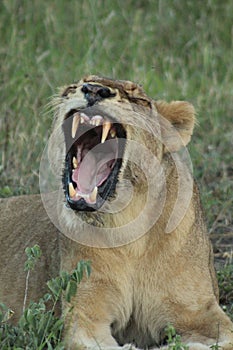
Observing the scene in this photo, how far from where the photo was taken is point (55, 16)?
770cm

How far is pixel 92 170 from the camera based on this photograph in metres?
3.96

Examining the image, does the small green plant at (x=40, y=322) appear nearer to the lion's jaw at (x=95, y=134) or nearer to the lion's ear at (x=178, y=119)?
the lion's jaw at (x=95, y=134)

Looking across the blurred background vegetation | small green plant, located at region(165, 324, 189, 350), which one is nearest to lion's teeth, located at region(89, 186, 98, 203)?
small green plant, located at region(165, 324, 189, 350)

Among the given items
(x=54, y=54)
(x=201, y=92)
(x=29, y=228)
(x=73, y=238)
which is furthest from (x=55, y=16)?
(x=73, y=238)

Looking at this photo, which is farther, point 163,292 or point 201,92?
point 201,92

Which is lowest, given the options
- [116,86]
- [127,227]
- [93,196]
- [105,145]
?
A: [127,227]

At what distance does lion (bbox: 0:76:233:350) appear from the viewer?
3812 mm

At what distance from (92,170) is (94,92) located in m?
0.39

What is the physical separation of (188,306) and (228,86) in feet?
11.3

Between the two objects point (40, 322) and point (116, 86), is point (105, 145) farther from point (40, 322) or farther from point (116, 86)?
point (40, 322)

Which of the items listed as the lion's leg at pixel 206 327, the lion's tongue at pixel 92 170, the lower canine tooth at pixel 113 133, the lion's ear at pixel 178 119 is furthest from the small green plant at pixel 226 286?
the lower canine tooth at pixel 113 133

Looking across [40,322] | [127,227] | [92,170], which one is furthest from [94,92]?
[40,322]

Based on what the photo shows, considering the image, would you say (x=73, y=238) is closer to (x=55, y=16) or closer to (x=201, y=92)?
(x=201, y=92)

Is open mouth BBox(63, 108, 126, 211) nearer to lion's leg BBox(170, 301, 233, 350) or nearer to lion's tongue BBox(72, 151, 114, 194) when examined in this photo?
lion's tongue BBox(72, 151, 114, 194)
